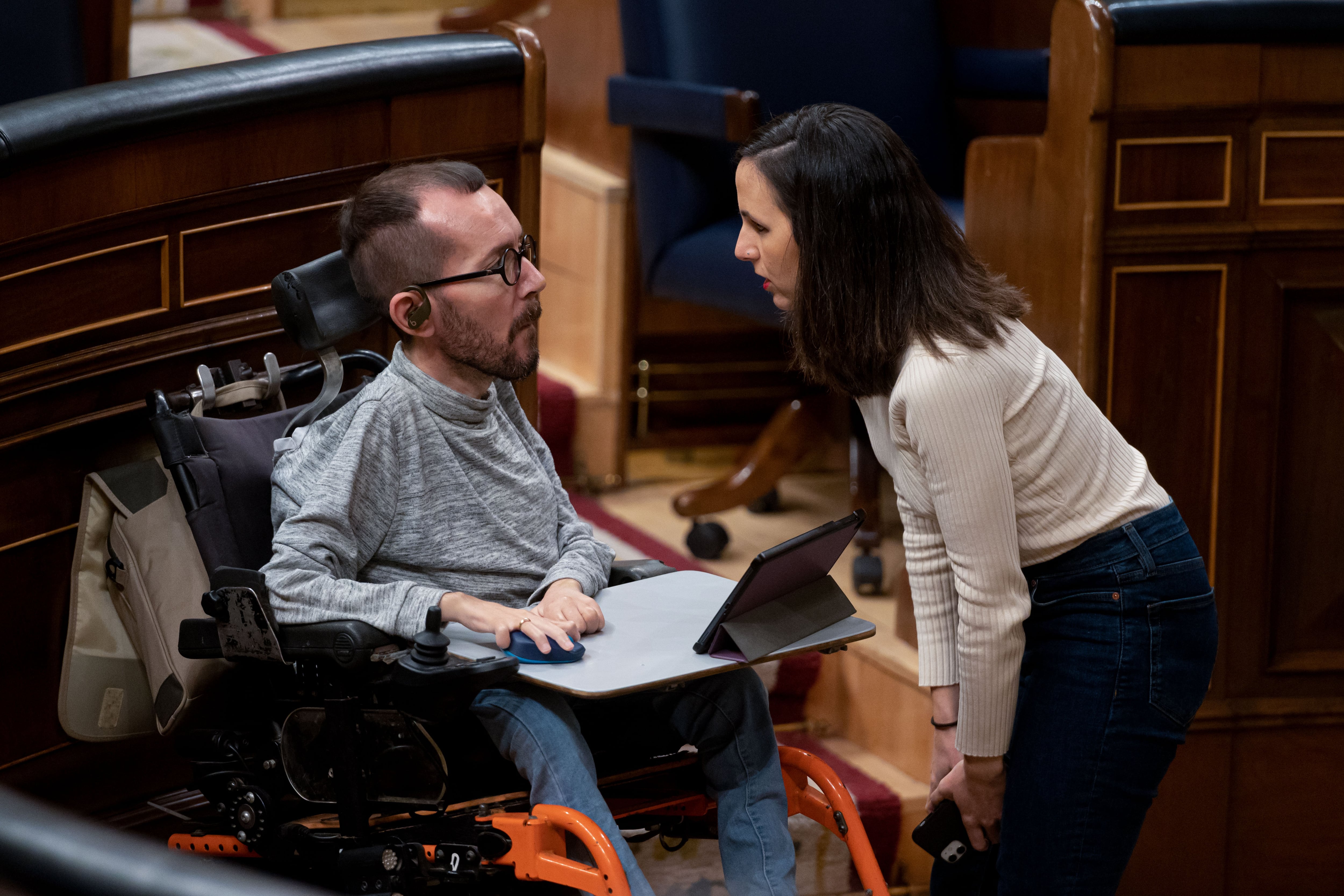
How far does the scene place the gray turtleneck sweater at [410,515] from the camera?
1.66 meters

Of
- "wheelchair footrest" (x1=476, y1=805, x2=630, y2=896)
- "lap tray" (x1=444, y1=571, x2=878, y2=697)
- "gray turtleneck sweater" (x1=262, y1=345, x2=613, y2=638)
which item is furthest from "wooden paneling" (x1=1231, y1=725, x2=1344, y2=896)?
"wheelchair footrest" (x1=476, y1=805, x2=630, y2=896)

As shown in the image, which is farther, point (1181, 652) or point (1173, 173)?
point (1173, 173)

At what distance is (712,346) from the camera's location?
3785mm

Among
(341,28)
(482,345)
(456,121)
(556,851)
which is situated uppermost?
(341,28)

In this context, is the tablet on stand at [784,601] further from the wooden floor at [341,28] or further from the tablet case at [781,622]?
the wooden floor at [341,28]

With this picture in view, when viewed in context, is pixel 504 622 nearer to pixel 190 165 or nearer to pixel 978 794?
pixel 978 794

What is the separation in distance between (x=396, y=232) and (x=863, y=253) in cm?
59

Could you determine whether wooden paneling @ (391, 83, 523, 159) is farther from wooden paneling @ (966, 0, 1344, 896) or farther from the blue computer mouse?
the blue computer mouse

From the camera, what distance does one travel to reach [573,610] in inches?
66.2

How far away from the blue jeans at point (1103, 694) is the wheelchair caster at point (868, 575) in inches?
52.5

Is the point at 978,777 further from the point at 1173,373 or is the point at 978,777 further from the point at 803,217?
the point at 1173,373

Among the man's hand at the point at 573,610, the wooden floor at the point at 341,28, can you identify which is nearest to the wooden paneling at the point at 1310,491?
the man's hand at the point at 573,610

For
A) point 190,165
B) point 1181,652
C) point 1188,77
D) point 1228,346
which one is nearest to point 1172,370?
point 1228,346

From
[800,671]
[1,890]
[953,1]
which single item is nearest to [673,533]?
[800,671]
